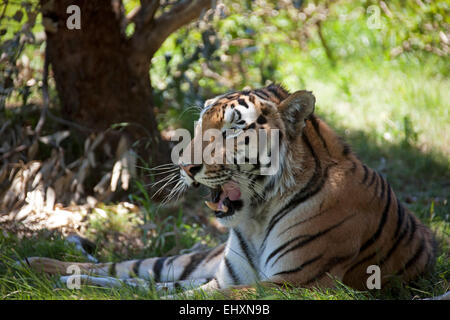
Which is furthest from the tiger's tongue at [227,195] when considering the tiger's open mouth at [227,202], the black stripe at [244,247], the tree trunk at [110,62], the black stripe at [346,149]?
the tree trunk at [110,62]

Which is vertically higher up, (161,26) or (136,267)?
(161,26)

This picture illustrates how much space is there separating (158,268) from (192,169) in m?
1.23

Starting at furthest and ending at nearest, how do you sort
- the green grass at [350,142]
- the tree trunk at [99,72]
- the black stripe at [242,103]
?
the tree trunk at [99,72]
the green grass at [350,142]
the black stripe at [242,103]

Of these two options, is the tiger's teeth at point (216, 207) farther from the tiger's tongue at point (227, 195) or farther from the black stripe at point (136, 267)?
the black stripe at point (136, 267)

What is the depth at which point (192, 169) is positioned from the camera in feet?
10.9

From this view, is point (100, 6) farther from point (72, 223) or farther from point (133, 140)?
point (72, 223)

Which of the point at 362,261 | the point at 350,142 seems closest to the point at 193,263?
the point at 362,261

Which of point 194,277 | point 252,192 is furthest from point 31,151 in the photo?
point 252,192

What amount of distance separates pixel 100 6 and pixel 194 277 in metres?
2.55

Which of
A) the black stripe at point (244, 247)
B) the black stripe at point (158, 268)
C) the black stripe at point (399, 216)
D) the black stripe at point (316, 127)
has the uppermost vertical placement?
the black stripe at point (316, 127)

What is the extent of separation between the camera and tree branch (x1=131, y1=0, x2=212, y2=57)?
555cm

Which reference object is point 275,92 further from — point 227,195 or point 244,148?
point 227,195

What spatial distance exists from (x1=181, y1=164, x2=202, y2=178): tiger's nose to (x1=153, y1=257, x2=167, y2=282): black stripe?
1.18m

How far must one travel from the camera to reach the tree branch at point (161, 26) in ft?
18.2
